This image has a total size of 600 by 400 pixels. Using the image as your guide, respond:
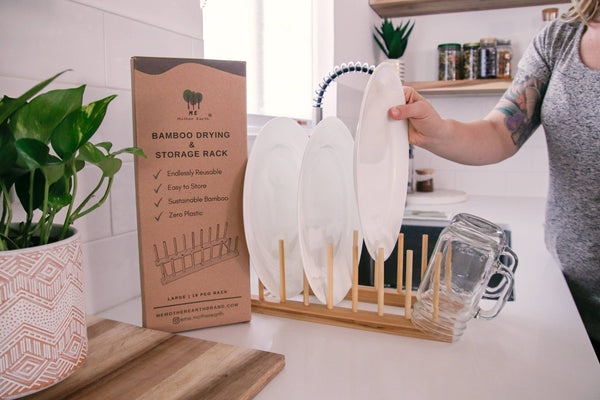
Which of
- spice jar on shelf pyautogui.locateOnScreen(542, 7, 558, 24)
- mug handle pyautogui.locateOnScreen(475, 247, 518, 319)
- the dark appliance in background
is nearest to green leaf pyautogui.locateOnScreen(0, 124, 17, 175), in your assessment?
mug handle pyautogui.locateOnScreen(475, 247, 518, 319)

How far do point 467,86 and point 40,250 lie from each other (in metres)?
2.10

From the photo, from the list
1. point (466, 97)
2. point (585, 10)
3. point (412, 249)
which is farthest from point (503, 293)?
point (466, 97)

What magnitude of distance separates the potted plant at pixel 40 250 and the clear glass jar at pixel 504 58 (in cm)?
214

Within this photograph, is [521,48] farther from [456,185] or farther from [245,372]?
[245,372]

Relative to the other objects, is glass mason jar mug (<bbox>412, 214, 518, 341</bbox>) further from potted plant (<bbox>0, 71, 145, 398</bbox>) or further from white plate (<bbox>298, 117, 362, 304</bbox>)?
potted plant (<bbox>0, 71, 145, 398</bbox>)

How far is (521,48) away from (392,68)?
192cm

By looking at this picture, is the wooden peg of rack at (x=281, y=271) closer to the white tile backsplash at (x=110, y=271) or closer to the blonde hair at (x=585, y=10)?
the white tile backsplash at (x=110, y=271)

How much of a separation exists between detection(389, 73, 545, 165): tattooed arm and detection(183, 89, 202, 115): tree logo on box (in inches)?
16.2

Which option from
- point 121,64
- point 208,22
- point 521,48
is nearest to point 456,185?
point 521,48

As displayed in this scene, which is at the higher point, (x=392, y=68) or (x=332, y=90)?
(x=332, y=90)

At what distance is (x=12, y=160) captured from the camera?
18.2 inches

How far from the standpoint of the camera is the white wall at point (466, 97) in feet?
7.48

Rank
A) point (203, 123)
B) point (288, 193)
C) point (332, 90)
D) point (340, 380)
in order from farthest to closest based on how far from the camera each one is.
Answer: point (332, 90)
point (288, 193)
point (203, 123)
point (340, 380)

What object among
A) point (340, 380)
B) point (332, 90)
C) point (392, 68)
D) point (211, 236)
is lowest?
point (340, 380)
